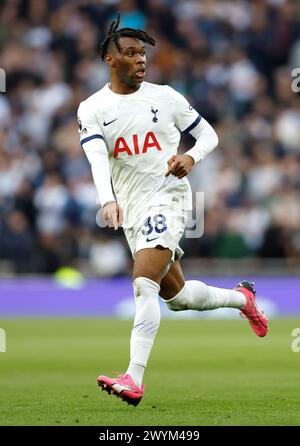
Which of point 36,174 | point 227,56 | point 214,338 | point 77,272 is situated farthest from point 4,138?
point 214,338

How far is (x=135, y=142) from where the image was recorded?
8.29m

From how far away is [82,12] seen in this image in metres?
21.0

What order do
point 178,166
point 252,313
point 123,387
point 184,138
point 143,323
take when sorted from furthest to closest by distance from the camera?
point 184,138
point 252,313
point 178,166
point 143,323
point 123,387

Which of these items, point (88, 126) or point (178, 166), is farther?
point (88, 126)

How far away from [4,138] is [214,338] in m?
6.77

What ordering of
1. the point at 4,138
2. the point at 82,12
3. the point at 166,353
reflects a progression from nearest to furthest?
1. the point at 166,353
2. the point at 4,138
3. the point at 82,12

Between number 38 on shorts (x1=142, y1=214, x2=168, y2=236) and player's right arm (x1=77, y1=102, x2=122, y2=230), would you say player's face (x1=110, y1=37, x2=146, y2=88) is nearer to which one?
player's right arm (x1=77, y1=102, x2=122, y2=230)

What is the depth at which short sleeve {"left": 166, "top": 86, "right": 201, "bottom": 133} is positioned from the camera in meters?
8.50

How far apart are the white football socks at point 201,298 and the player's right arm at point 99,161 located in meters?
1.06

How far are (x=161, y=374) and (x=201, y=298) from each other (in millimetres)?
1957

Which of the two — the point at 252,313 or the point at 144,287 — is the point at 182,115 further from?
the point at 252,313

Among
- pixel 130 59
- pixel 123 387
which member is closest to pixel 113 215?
pixel 123 387

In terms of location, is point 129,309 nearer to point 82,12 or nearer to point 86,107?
point 82,12

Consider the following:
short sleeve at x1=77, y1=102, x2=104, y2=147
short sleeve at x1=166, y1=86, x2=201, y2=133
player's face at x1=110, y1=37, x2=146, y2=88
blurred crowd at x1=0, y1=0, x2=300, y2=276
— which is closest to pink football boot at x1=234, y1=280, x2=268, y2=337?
short sleeve at x1=166, y1=86, x2=201, y2=133
